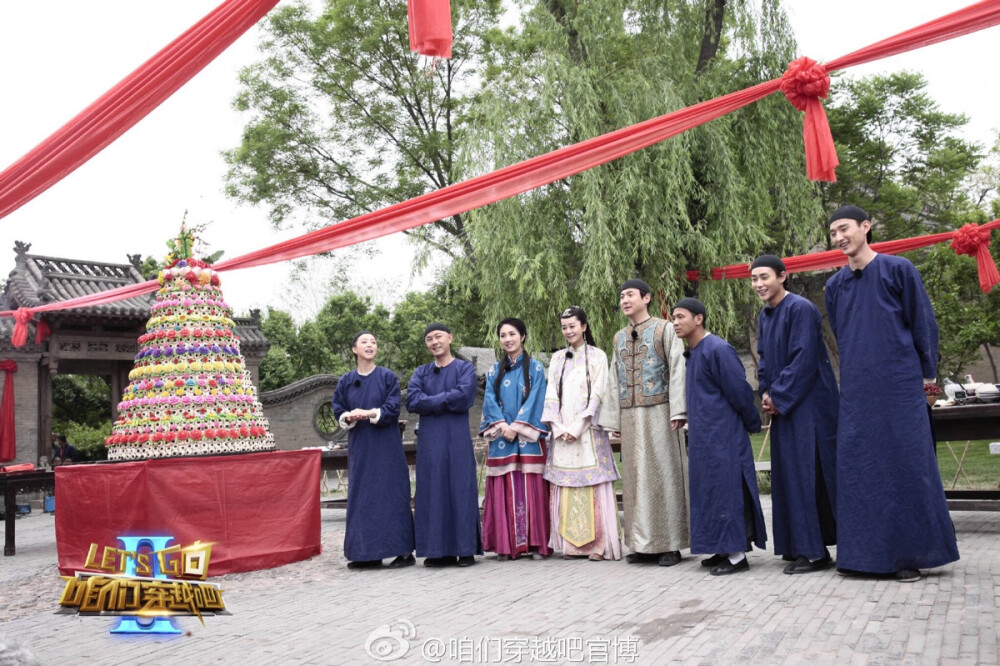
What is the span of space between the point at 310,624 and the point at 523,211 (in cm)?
642

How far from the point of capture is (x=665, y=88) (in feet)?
30.1

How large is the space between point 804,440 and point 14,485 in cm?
690

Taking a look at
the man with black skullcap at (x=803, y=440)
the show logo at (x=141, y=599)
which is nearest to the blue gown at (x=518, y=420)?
the man with black skullcap at (x=803, y=440)

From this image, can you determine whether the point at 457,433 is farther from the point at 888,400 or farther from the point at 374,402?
the point at 888,400

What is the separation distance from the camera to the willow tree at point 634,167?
351 inches

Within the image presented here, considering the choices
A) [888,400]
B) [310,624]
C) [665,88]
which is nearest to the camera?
[310,624]

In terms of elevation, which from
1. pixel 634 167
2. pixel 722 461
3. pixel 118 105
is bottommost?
pixel 722 461

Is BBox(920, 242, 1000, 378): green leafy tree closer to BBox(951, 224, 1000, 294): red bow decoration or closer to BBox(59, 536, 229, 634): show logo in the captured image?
BBox(951, 224, 1000, 294): red bow decoration

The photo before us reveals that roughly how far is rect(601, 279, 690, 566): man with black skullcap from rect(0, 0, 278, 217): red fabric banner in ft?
10.5

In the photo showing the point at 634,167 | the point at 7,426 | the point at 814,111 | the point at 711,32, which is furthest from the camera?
the point at 7,426

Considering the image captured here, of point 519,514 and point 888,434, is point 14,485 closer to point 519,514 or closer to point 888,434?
point 519,514

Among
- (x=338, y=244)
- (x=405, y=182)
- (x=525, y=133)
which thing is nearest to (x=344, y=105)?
(x=405, y=182)

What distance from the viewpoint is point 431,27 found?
8.21 ft

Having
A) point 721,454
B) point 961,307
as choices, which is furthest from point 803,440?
point 961,307
